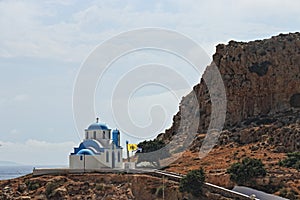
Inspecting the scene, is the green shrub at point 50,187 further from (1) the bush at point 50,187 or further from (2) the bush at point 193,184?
(2) the bush at point 193,184

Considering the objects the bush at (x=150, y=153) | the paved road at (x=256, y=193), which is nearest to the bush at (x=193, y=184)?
the paved road at (x=256, y=193)

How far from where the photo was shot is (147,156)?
84688mm

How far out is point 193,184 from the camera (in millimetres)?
64000

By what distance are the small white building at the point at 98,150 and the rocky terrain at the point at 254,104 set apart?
26.2 feet

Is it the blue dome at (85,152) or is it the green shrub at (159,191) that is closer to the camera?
the green shrub at (159,191)

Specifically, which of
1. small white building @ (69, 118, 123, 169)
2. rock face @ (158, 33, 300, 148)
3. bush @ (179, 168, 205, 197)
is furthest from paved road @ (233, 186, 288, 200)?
rock face @ (158, 33, 300, 148)

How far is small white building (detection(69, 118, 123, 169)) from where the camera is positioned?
74.7 metres

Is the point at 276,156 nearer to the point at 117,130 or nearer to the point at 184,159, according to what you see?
the point at 184,159

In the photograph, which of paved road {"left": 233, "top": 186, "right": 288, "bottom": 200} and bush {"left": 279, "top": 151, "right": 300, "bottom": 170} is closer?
paved road {"left": 233, "top": 186, "right": 288, "bottom": 200}

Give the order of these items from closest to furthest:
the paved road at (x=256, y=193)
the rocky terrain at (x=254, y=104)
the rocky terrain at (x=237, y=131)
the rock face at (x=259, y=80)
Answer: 1. the paved road at (x=256, y=193)
2. the rocky terrain at (x=237, y=131)
3. the rocky terrain at (x=254, y=104)
4. the rock face at (x=259, y=80)

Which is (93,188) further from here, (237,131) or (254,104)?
(254,104)

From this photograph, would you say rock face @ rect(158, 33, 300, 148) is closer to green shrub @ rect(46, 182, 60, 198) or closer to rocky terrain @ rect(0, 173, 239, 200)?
rocky terrain @ rect(0, 173, 239, 200)

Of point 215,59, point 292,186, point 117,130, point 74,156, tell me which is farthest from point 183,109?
point 292,186

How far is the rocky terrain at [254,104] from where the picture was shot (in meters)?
80.1
